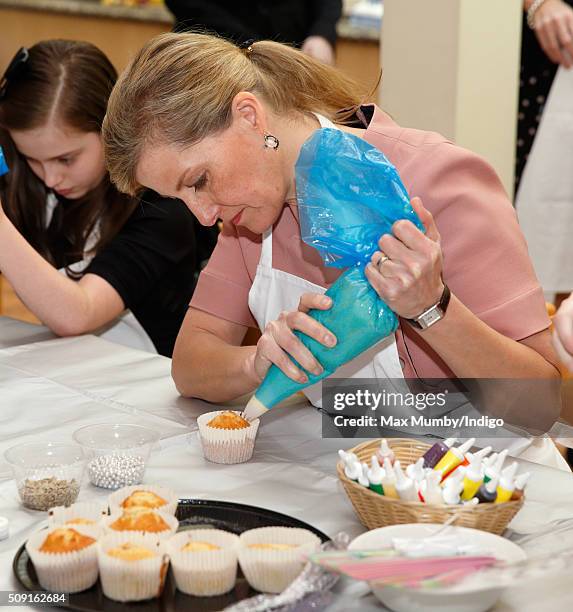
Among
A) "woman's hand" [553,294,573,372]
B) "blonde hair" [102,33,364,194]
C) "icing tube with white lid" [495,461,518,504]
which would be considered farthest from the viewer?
"blonde hair" [102,33,364,194]

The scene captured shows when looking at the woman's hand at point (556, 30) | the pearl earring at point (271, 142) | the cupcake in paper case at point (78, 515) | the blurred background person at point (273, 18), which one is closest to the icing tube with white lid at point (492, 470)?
the cupcake in paper case at point (78, 515)

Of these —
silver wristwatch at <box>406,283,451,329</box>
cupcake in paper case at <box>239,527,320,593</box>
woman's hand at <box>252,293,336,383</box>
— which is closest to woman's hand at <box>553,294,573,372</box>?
silver wristwatch at <box>406,283,451,329</box>

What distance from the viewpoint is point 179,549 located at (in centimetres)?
81

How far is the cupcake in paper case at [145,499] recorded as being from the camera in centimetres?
90

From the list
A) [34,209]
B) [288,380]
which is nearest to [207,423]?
[288,380]

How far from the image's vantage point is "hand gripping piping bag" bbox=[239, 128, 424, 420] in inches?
41.4

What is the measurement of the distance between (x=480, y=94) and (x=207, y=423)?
1.73 m

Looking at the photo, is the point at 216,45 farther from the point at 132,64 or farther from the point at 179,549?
the point at 179,549

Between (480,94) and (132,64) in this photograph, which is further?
(480,94)

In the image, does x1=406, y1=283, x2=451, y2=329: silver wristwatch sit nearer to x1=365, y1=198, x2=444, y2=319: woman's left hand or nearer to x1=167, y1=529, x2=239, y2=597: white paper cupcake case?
x1=365, y1=198, x2=444, y2=319: woman's left hand

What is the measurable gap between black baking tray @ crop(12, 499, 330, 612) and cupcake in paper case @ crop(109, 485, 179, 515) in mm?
25

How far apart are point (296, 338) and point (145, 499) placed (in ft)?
0.90

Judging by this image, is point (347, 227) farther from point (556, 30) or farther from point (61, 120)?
point (556, 30)

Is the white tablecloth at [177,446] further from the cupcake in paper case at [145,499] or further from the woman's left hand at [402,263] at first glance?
the woman's left hand at [402,263]
